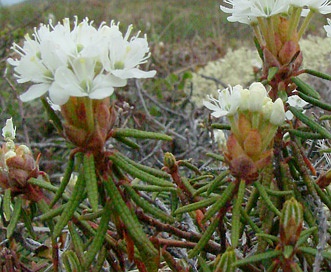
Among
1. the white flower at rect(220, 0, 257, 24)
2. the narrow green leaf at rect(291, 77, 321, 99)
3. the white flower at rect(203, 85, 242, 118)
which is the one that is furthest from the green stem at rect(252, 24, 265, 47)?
the white flower at rect(203, 85, 242, 118)

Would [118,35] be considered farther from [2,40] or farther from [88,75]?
[2,40]

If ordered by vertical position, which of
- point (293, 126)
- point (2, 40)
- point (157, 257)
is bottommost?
point (2, 40)

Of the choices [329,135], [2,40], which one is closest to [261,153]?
[329,135]

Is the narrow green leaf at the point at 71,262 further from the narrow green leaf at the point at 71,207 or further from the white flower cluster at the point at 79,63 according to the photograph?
the white flower cluster at the point at 79,63

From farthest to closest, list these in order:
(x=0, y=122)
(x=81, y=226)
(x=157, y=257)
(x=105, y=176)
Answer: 1. (x=0, y=122)
2. (x=81, y=226)
3. (x=157, y=257)
4. (x=105, y=176)

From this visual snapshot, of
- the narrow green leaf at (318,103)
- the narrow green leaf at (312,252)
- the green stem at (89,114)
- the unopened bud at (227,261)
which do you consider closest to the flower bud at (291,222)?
the narrow green leaf at (312,252)

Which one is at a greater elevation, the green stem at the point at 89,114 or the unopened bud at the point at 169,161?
the green stem at the point at 89,114
